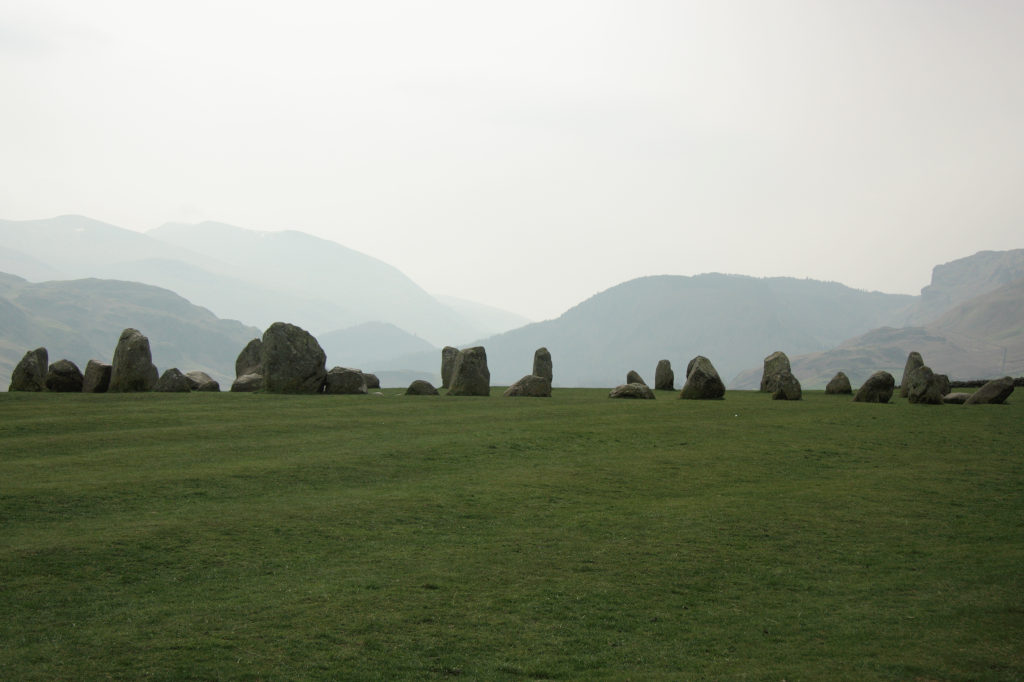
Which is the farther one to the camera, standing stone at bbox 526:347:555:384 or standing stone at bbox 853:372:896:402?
standing stone at bbox 526:347:555:384

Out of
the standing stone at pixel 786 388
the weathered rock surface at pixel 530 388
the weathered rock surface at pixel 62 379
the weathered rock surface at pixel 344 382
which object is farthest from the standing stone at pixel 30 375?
the standing stone at pixel 786 388

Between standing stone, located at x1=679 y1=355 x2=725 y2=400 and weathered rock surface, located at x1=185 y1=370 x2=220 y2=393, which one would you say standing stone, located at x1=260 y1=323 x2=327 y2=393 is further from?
standing stone, located at x1=679 y1=355 x2=725 y2=400

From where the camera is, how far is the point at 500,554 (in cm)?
1176

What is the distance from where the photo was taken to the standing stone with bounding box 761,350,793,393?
34250 millimetres

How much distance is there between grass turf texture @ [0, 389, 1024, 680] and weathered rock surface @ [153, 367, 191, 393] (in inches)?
383

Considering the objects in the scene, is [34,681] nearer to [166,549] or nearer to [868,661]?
[166,549]

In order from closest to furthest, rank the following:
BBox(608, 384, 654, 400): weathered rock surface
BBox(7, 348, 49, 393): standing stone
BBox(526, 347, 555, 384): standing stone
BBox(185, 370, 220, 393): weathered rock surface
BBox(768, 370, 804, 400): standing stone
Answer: BBox(7, 348, 49, 393): standing stone, BBox(768, 370, 804, 400): standing stone, BBox(608, 384, 654, 400): weathered rock surface, BBox(185, 370, 220, 393): weathered rock surface, BBox(526, 347, 555, 384): standing stone

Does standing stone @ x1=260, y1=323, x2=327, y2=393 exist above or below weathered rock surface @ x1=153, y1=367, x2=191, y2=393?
above

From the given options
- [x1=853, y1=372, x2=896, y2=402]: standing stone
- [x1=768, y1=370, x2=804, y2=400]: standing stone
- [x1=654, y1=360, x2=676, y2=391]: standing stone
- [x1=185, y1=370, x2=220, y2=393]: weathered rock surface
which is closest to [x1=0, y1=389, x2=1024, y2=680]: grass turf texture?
[x1=853, y1=372, x2=896, y2=402]: standing stone

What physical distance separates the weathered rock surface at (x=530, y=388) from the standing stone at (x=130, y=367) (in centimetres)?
1442

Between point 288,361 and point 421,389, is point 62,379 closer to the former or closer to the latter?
point 288,361

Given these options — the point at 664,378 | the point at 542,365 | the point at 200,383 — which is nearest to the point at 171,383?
the point at 200,383

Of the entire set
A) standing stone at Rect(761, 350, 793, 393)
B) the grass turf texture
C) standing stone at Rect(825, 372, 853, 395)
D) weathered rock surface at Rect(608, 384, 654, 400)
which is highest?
standing stone at Rect(761, 350, 793, 393)

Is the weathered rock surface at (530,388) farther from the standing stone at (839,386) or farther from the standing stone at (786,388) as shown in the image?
the standing stone at (839,386)
